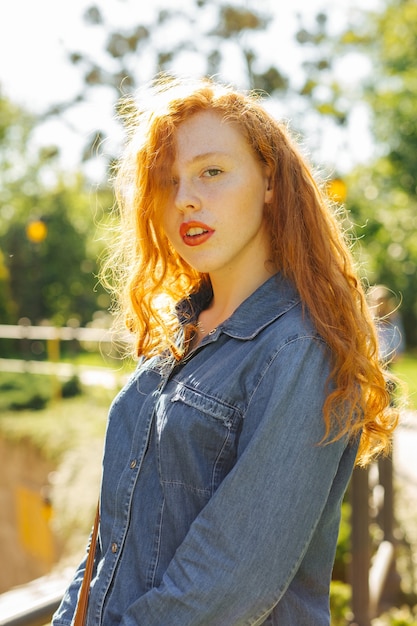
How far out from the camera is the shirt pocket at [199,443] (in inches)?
45.9

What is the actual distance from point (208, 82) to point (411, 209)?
20.4m

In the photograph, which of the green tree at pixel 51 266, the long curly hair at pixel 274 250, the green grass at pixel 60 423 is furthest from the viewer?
the green tree at pixel 51 266

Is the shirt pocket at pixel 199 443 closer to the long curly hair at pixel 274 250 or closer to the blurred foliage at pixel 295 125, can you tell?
the long curly hair at pixel 274 250

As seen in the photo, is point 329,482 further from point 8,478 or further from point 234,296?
point 8,478

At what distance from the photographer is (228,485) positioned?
42.1 inches

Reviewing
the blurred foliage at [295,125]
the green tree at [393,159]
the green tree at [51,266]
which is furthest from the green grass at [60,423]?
the green tree at [51,266]

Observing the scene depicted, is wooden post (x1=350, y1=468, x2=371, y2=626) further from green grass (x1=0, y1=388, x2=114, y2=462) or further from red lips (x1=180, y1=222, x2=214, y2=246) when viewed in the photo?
green grass (x1=0, y1=388, x2=114, y2=462)

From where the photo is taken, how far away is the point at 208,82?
145 centimetres

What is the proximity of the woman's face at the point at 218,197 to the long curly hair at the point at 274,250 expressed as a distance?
22mm

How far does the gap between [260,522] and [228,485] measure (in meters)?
0.07

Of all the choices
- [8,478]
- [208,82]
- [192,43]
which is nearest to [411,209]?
[192,43]

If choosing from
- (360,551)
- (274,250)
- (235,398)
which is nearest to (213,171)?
(274,250)

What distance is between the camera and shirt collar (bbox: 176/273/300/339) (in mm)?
1215

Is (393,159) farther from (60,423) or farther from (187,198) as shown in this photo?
(187,198)
